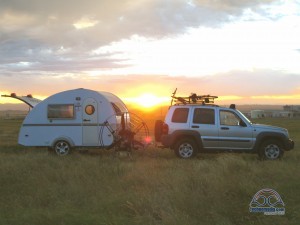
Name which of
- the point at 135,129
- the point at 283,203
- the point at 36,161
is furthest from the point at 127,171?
the point at 135,129

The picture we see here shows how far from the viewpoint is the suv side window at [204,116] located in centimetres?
1455

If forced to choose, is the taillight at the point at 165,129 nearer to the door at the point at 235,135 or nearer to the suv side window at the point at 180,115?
the suv side window at the point at 180,115

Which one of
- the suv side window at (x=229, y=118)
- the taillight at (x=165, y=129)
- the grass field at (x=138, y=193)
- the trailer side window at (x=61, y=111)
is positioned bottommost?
the grass field at (x=138, y=193)

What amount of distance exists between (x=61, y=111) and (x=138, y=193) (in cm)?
840

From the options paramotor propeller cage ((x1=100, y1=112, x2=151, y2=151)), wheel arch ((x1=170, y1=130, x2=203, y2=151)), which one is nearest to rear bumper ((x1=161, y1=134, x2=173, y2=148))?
wheel arch ((x1=170, y1=130, x2=203, y2=151))

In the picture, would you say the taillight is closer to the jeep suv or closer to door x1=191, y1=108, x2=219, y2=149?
the jeep suv

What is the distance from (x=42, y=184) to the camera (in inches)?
381

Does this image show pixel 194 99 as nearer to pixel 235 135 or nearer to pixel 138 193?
pixel 235 135

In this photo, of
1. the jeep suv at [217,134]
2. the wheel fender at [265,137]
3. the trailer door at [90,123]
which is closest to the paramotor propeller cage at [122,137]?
the trailer door at [90,123]

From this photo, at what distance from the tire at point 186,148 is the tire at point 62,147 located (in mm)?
4146

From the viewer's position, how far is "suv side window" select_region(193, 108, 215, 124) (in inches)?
573

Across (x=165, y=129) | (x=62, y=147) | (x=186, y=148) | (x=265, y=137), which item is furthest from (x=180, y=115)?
Answer: (x=62, y=147)

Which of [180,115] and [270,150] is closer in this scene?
[270,150]

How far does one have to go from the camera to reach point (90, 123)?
1566 centimetres
